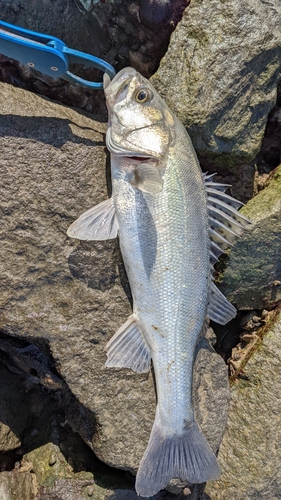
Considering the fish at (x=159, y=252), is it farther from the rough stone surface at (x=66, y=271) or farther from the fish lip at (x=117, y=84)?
the rough stone surface at (x=66, y=271)

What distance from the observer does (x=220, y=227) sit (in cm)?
356

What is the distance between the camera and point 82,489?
12.3ft

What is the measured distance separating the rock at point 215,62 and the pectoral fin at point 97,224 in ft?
3.55

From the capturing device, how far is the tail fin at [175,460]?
3.19 metres

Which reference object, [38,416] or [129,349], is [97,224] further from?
[38,416]

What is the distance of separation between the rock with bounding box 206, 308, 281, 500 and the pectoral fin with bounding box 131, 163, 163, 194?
2.01m

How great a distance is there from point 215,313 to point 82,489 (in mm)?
2078

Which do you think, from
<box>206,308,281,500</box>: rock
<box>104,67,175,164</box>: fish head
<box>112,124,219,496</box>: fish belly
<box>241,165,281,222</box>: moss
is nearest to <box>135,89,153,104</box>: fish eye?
<box>104,67,175,164</box>: fish head

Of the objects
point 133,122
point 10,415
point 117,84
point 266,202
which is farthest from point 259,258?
point 10,415

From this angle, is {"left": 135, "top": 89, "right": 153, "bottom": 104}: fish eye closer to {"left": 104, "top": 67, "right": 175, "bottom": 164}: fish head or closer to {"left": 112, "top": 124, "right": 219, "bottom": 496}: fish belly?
{"left": 104, "top": 67, "right": 175, "bottom": 164}: fish head

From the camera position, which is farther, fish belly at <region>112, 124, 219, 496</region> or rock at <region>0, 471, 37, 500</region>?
rock at <region>0, 471, 37, 500</region>

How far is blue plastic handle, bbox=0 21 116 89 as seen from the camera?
9.57 ft

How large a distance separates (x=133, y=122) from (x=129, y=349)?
1.81 metres

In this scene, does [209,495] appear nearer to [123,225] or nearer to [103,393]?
[103,393]
